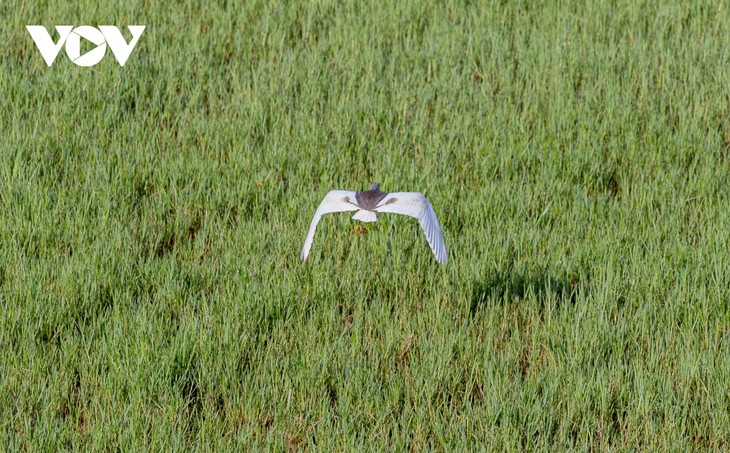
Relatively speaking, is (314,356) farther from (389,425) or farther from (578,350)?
(578,350)

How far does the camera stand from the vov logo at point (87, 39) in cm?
554

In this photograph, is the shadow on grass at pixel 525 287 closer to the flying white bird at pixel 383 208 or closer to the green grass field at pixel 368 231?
the green grass field at pixel 368 231

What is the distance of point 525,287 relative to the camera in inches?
157

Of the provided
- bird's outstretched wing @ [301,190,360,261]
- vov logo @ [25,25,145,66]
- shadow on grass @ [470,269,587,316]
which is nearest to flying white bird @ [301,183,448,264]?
A: bird's outstretched wing @ [301,190,360,261]

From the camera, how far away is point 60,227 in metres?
4.23

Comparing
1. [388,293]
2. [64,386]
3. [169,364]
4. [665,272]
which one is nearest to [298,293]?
[388,293]

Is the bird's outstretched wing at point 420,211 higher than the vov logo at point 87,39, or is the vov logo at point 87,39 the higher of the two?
the vov logo at point 87,39

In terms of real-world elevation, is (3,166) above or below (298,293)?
above

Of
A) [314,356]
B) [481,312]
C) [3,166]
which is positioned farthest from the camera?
[3,166]

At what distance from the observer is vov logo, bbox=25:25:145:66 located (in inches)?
218

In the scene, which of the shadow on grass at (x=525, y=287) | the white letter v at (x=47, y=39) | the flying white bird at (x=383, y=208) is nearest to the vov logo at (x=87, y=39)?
the white letter v at (x=47, y=39)

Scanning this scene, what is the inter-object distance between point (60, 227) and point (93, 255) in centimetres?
30

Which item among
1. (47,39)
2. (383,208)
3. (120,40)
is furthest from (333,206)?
(47,39)

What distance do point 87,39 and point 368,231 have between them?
7.62 ft
